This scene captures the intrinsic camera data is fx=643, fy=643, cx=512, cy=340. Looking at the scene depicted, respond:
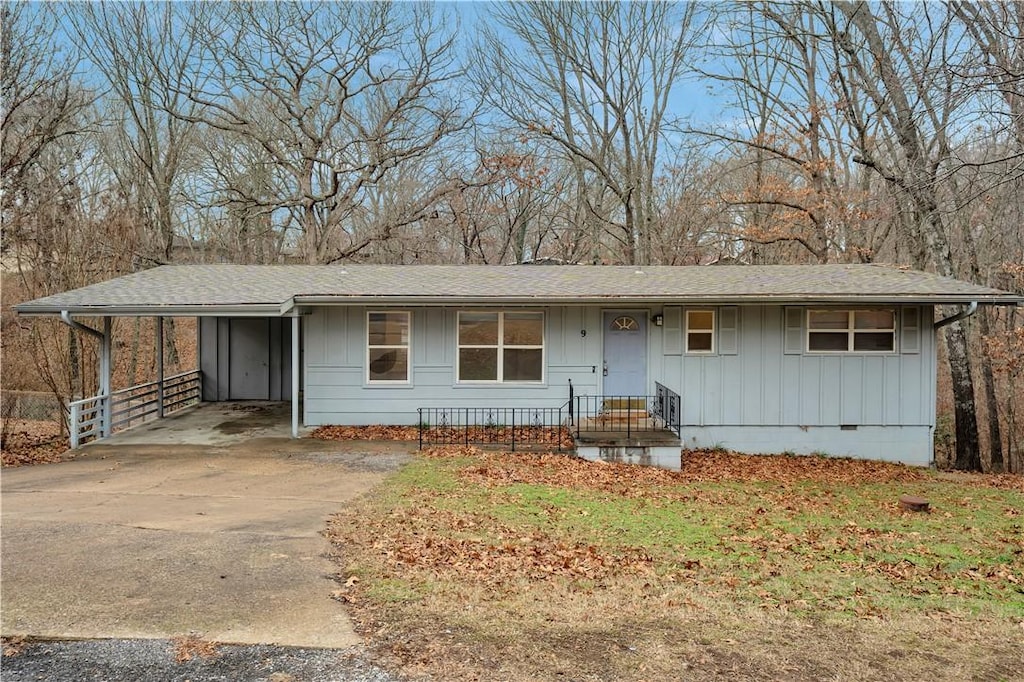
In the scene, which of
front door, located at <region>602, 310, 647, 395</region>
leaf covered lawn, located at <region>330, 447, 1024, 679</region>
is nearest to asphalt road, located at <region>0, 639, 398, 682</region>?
leaf covered lawn, located at <region>330, 447, 1024, 679</region>

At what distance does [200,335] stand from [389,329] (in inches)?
243

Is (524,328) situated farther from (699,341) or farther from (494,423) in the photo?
(699,341)

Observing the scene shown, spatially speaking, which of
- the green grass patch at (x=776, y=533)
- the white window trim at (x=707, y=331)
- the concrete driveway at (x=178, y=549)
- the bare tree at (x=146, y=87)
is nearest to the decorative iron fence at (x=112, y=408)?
the concrete driveway at (x=178, y=549)

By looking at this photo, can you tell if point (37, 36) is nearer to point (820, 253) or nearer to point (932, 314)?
point (932, 314)

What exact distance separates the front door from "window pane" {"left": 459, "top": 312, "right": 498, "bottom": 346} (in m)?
2.20

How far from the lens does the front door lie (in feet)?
40.5

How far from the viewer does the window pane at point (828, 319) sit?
39.8ft

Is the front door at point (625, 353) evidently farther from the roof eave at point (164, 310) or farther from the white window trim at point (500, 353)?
the roof eave at point (164, 310)

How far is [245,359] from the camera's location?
52.3 feet

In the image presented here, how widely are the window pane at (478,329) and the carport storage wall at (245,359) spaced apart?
542cm

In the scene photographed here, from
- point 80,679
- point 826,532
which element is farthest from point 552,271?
point 80,679

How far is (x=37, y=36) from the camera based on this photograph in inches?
486

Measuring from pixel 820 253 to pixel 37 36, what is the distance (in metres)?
21.0

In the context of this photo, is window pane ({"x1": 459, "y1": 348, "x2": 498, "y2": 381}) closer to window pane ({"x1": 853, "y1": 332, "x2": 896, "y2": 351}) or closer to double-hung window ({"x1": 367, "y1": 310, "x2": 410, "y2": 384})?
double-hung window ({"x1": 367, "y1": 310, "x2": 410, "y2": 384})
